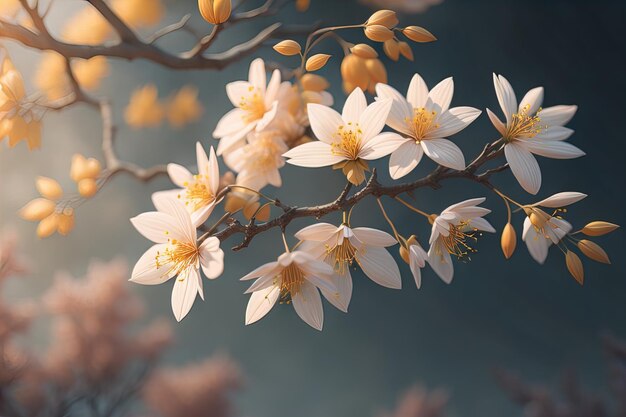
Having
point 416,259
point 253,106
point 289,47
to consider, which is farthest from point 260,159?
point 416,259

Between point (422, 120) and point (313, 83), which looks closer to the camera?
point (422, 120)

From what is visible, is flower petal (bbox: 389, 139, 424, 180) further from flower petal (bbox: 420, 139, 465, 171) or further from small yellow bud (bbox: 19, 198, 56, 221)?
small yellow bud (bbox: 19, 198, 56, 221)

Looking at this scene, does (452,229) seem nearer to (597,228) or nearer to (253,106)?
(597,228)

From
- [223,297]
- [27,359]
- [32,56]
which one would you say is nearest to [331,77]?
[223,297]

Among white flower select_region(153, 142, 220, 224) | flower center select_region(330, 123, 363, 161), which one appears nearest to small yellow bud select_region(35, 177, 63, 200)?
white flower select_region(153, 142, 220, 224)

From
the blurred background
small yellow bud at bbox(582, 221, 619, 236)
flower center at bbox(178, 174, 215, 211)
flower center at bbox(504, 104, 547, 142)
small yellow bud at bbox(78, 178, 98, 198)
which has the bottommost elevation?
the blurred background

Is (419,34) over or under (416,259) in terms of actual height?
over

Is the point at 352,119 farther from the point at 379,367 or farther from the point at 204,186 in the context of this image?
the point at 379,367
